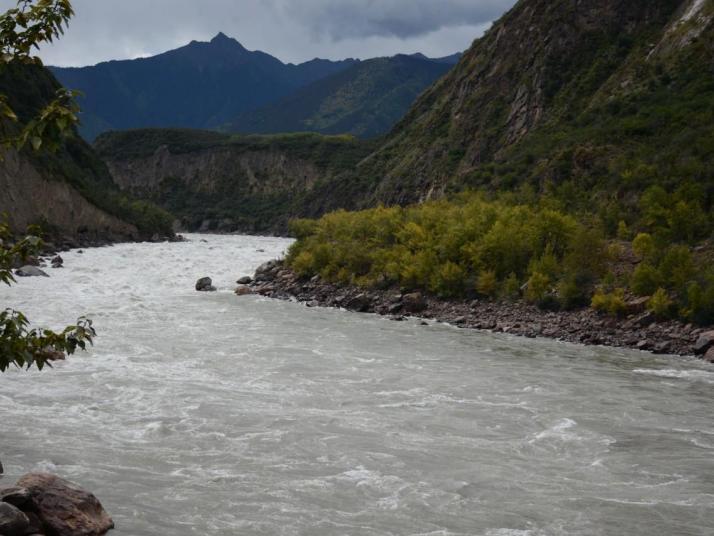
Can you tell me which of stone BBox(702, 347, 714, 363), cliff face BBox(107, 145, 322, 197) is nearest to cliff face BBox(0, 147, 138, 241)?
stone BBox(702, 347, 714, 363)

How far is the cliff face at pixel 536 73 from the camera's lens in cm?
5756

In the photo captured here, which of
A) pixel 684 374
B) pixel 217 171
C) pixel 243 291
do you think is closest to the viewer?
pixel 684 374

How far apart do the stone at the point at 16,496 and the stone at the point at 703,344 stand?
68.7 feet

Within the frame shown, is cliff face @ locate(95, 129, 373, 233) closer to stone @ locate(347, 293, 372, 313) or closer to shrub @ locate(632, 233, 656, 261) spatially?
stone @ locate(347, 293, 372, 313)

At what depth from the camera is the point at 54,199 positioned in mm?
78875

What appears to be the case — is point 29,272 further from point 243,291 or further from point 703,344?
point 703,344

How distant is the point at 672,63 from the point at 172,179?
15637cm

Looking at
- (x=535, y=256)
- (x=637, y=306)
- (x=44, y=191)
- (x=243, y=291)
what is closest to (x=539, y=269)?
(x=535, y=256)

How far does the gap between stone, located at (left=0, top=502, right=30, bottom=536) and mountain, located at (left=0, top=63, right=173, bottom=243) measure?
59.1m

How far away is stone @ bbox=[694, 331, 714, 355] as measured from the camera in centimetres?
2375

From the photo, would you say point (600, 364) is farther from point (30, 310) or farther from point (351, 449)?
point (30, 310)

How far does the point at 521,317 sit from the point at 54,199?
6255cm

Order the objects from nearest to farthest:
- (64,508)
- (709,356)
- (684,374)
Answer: (64,508) → (684,374) → (709,356)

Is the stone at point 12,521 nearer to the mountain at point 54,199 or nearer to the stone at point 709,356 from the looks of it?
the stone at point 709,356
